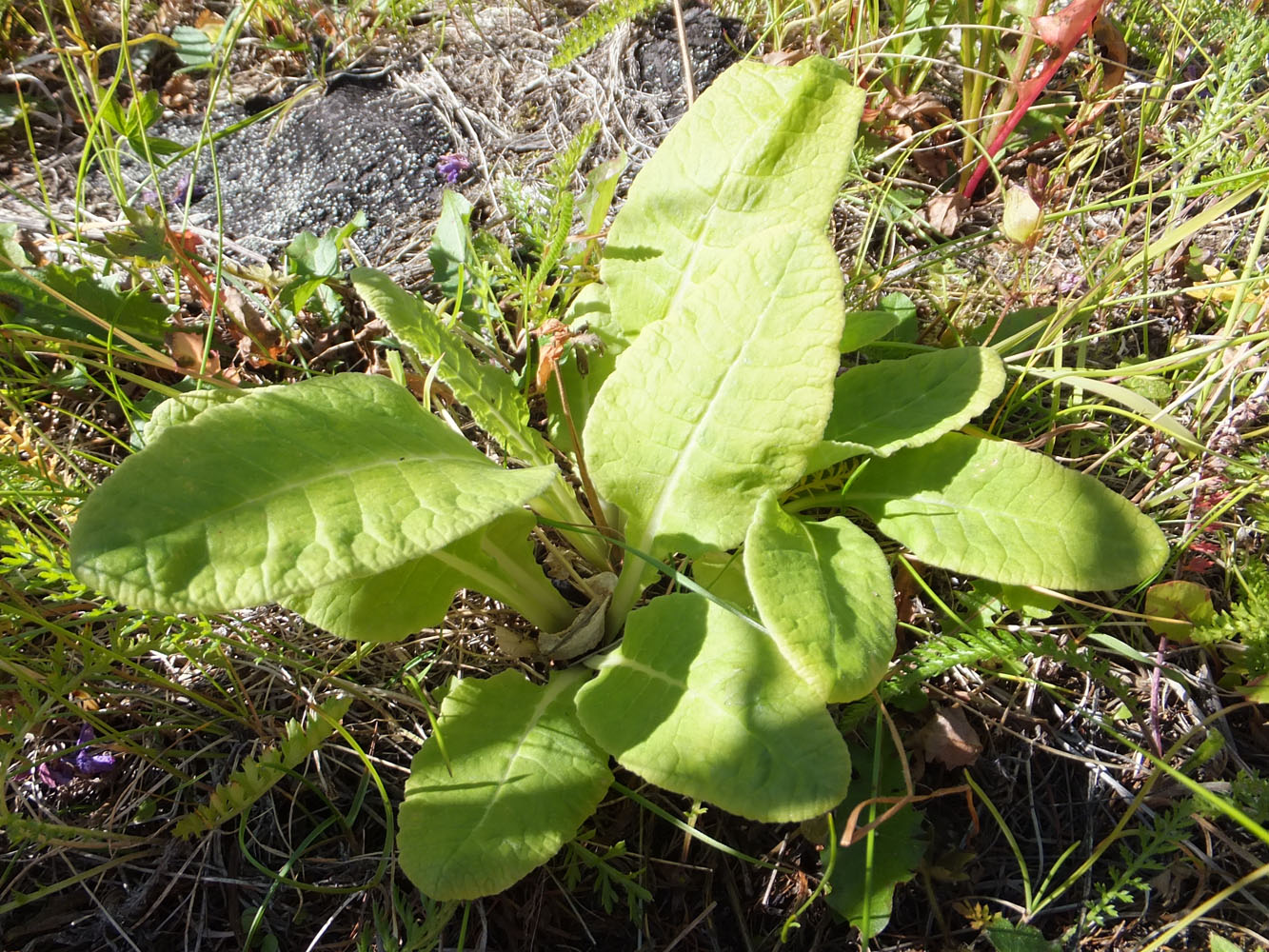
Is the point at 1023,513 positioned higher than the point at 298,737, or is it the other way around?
the point at 1023,513

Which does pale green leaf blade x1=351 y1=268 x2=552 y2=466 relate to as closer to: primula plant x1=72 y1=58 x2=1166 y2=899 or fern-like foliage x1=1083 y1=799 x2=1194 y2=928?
primula plant x1=72 y1=58 x2=1166 y2=899

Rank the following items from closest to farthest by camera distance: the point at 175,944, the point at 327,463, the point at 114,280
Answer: the point at 327,463 → the point at 175,944 → the point at 114,280

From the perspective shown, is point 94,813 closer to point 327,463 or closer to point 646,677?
point 327,463

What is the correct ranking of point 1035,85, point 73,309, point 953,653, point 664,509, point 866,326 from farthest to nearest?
point 1035,85, point 73,309, point 866,326, point 664,509, point 953,653

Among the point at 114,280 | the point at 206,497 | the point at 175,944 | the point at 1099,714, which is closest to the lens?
the point at 206,497

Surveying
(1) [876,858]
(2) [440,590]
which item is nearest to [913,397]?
(1) [876,858]

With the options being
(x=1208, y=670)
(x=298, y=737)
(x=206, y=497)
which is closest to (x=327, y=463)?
(x=206, y=497)

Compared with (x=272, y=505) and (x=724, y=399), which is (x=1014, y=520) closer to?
(x=724, y=399)
